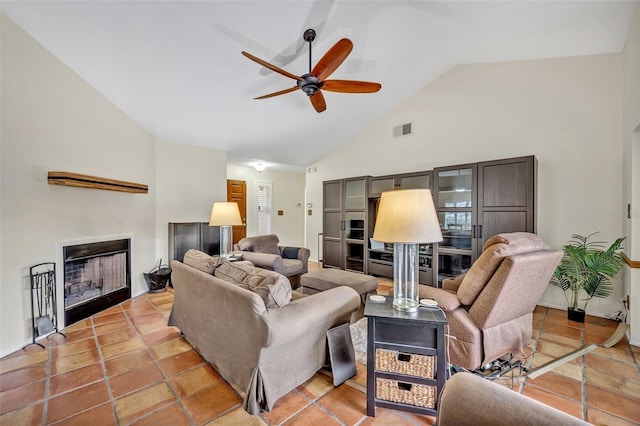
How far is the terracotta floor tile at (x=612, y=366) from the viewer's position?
2002 mm

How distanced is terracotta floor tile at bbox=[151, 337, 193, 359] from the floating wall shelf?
1.87 metres

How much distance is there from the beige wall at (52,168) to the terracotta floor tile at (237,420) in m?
2.12

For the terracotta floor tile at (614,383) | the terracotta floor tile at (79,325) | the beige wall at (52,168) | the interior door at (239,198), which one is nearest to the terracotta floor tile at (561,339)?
the terracotta floor tile at (614,383)

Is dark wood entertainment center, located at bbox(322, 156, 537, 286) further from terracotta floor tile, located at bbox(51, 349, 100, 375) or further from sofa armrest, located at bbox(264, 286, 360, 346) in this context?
terracotta floor tile, located at bbox(51, 349, 100, 375)

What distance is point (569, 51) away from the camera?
3176 millimetres

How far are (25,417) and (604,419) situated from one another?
3.44 meters

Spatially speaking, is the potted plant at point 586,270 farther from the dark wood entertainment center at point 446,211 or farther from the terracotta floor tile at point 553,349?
the terracotta floor tile at point 553,349

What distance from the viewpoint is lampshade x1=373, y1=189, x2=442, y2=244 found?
1.59 m

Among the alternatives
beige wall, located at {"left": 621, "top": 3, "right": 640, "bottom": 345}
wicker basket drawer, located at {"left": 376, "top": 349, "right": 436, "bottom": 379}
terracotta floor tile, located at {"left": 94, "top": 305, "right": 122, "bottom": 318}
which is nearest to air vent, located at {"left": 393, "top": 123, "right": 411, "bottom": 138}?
beige wall, located at {"left": 621, "top": 3, "right": 640, "bottom": 345}

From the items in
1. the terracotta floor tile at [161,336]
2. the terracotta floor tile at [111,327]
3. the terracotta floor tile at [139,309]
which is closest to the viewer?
the terracotta floor tile at [161,336]

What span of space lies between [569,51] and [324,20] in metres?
Result: 3.00

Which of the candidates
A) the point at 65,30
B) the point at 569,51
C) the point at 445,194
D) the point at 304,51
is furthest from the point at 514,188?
the point at 65,30

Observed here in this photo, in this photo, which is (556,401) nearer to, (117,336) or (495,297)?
(495,297)

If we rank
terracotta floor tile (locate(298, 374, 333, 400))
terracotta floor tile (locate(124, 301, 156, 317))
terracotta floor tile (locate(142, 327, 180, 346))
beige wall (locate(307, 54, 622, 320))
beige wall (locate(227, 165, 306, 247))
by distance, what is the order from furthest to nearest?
1. beige wall (locate(227, 165, 306, 247))
2. terracotta floor tile (locate(124, 301, 156, 317))
3. beige wall (locate(307, 54, 622, 320))
4. terracotta floor tile (locate(142, 327, 180, 346))
5. terracotta floor tile (locate(298, 374, 333, 400))
